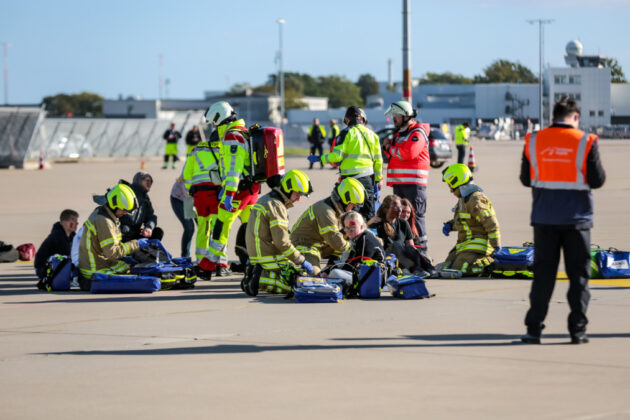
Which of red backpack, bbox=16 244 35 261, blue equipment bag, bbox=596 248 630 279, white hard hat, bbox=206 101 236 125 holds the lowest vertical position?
red backpack, bbox=16 244 35 261

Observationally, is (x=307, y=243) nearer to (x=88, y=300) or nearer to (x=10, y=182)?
(x=88, y=300)

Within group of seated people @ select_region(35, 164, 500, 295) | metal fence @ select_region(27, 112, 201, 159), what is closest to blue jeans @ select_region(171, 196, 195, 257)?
group of seated people @ select_region(35, 164, 500, 295)

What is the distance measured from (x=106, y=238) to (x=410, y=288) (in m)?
3.17

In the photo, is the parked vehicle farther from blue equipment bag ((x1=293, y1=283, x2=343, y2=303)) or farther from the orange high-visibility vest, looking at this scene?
the orange high-visibility vest

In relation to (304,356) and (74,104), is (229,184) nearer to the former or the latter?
(304,356)

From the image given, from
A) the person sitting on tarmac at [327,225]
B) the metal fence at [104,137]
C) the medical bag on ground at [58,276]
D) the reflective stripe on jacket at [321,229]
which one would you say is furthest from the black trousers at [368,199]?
the metal fence at [104,137]

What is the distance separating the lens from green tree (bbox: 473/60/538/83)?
6481 inches

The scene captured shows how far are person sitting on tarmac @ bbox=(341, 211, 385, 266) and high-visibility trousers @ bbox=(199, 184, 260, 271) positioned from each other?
171 cm

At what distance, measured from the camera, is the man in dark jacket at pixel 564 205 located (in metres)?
8.27

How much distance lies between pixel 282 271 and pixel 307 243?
2.41 ft

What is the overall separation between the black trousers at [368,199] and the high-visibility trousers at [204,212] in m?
1.68

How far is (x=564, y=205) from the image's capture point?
831cm

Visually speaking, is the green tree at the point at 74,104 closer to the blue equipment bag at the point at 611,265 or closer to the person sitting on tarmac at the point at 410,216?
the person sitting on tarmac at the point at 410,216

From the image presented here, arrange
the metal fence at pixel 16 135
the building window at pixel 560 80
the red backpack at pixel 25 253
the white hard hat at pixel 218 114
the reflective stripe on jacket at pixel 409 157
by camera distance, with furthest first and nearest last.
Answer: the building window at pixel 560 80 → the metal fence at pixel 16 135 → the red backpack at pixel 25 253 → the reflective stripe on jacket at pixel 409 157 → the white hard hat at pixel 218 114
